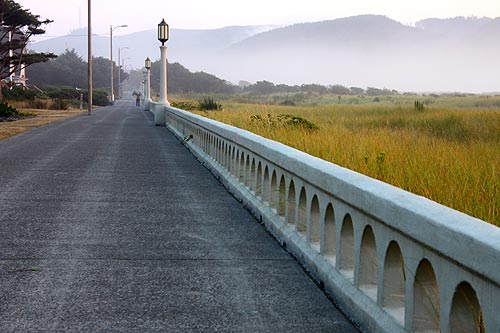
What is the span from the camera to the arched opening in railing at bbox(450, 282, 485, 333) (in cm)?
391

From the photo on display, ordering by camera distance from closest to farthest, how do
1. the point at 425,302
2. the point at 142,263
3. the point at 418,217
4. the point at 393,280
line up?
the point at 418,217
the point at 425,302
the point at 393,280
the point at 142,263

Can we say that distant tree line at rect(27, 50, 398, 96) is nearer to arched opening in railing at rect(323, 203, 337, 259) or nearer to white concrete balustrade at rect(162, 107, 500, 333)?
white concrete balustrade at rect(162, 107, 500, 333)

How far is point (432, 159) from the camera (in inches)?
398

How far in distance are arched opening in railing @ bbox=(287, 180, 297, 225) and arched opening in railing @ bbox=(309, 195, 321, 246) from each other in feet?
2.92

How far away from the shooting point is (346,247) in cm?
604

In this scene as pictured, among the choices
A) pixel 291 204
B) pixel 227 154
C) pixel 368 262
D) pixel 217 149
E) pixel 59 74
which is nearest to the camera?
pixel 368 262

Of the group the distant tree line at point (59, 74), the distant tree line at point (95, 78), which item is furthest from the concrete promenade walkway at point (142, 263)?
the distant tree line at point (59, 74)

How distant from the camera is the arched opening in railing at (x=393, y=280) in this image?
497 cm

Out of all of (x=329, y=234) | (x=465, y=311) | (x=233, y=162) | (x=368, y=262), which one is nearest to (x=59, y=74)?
(x=233, y=162)

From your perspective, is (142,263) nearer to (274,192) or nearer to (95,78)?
(274,192)

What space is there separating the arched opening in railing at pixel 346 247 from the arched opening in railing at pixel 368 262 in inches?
16.6

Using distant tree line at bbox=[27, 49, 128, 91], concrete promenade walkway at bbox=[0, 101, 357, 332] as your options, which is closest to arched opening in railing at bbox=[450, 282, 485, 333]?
concrete promenade walkway at bbox=[0, 101, 357, 332]

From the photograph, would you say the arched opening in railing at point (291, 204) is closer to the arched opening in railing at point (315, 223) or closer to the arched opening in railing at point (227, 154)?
the arched opening in railing at point (315, 223)

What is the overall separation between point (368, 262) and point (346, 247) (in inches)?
19.3
